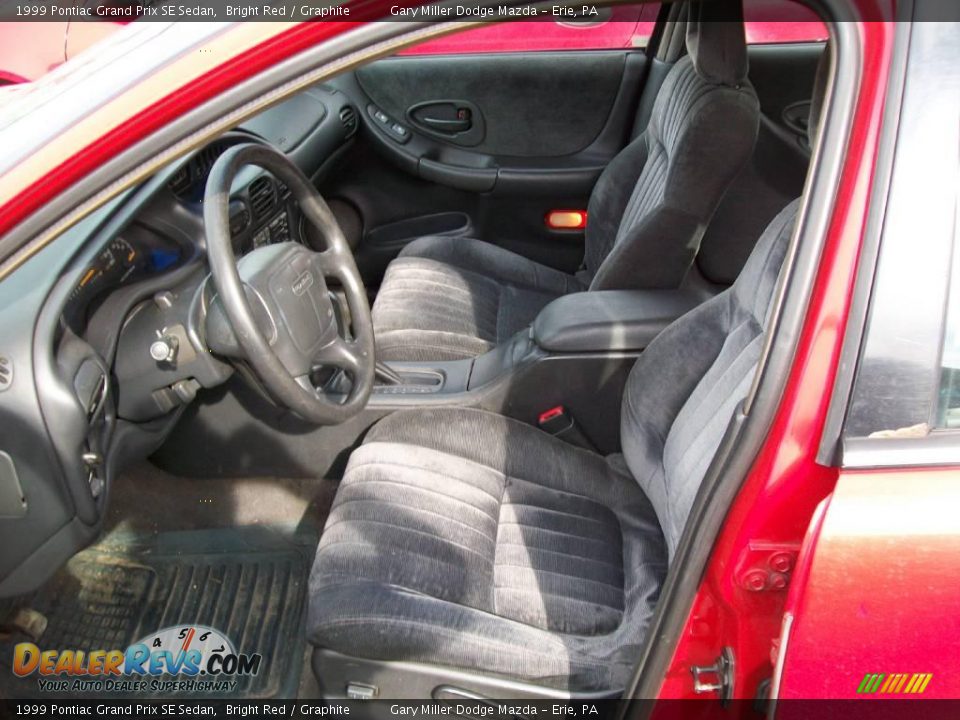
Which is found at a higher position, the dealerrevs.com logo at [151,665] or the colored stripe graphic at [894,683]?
the colored stripe graphic at [894,683]

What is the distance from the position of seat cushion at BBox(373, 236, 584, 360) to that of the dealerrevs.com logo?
30.9 inches

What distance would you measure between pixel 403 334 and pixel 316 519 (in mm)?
514

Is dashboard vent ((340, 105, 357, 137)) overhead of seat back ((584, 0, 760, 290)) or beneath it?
beneath

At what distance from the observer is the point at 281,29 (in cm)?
79

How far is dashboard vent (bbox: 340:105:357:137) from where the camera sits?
9.12 feet

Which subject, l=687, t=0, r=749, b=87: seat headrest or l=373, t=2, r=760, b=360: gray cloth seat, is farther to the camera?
l=373, t=2, r=760, b=360: gray cloth seat

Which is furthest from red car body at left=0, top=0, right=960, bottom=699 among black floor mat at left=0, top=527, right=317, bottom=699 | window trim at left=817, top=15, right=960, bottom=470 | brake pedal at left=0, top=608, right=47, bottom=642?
brake pedal at left=0, top=608, right=47, bottom=642

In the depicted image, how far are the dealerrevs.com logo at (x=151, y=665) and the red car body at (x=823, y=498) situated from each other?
4.00ft

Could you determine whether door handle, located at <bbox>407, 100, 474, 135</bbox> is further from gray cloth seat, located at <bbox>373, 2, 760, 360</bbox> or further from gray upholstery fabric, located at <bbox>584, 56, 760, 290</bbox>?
gray upholstery fabric, located at <bbox>584, 56, 760, 290</bbox>

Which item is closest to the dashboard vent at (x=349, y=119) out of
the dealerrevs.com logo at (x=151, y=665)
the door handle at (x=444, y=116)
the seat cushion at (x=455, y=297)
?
the door handle at (x=444, y=116)

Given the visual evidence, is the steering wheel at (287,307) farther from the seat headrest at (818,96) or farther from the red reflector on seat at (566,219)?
the red reflector on seat at (566,219)

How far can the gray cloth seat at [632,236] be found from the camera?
1.69m

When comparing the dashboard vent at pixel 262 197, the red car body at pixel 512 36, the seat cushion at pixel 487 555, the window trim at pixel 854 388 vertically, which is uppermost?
the window trim at pixel 854 388

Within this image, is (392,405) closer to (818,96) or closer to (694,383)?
(694,383)
